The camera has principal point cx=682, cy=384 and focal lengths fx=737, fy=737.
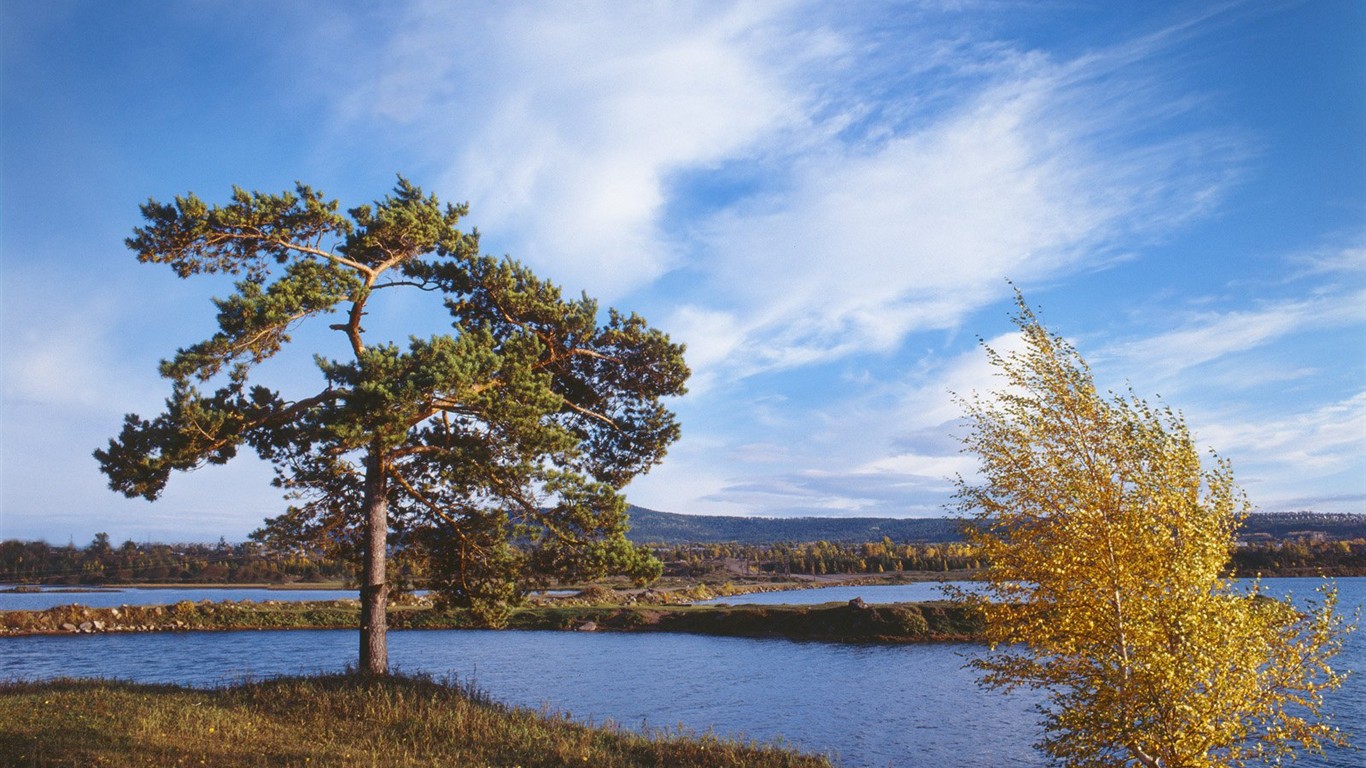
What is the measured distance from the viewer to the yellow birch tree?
1289 centimetres

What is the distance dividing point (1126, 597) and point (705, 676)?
88.7 ft

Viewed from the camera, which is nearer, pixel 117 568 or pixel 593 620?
pixel 593 620

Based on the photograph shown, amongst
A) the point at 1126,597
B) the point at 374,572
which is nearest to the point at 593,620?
the point at 374,572

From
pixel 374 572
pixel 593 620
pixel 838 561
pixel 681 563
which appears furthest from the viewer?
pixel 838 561

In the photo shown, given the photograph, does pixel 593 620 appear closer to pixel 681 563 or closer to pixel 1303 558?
pixel 681 563

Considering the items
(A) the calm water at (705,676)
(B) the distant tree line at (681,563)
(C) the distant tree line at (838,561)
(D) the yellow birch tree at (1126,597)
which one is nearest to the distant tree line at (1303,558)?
(B) the distant tree line at (681,563)

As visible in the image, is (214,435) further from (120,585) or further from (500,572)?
(120,585)

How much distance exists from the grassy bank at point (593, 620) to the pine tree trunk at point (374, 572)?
1076 inches

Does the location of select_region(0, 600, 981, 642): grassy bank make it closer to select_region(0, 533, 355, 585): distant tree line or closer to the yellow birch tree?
the yellow birch tree

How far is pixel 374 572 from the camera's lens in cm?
1992

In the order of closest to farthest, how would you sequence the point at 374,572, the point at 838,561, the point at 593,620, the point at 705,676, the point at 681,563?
the point at 374,572 → the point at 705,676 → the point at 593,620 → the point at 681,563 → the point at 838,561

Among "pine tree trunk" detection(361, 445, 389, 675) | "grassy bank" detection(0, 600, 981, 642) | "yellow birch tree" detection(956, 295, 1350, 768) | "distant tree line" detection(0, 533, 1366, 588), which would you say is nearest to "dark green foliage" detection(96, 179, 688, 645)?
"pine tree trunk" detection(361, 445, 389, 675)

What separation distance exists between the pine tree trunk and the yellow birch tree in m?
15.0

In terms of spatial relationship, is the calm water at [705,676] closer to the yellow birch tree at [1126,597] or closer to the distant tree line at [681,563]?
the yellow birch tree at [1126,597]
